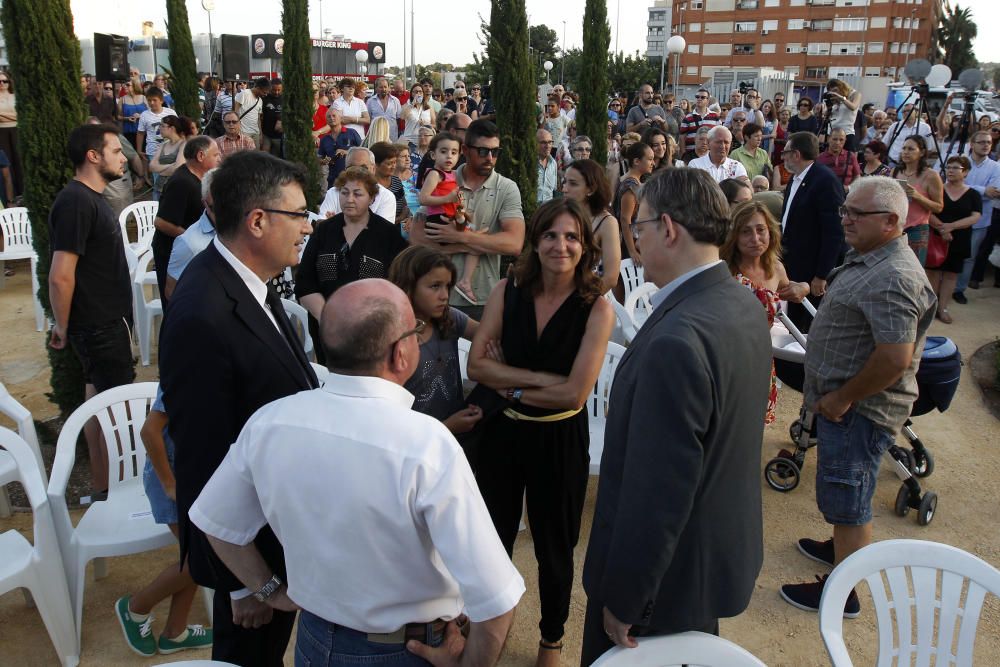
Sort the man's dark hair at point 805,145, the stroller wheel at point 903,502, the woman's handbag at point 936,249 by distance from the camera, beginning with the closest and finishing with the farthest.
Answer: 1. the stroller wheel at point 903,502
2. the man's dark hair at point 805,145
3. the woman's handbag at point 936,249

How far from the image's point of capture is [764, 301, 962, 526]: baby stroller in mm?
3809

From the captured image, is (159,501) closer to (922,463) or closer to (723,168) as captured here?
(922,463)

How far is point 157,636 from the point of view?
3039mm

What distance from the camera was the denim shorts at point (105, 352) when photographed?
12.2ft

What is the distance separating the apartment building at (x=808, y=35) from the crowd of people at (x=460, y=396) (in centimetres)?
7510

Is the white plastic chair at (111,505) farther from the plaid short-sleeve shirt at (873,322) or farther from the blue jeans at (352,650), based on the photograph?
the plaid short-sleeve shirt at (873,322)

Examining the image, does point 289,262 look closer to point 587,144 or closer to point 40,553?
point 40,553

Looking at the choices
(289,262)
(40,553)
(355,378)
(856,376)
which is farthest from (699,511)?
(40,553)

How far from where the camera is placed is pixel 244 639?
6.64 ft

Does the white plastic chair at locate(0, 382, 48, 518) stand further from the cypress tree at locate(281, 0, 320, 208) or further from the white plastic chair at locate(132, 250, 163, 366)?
the cypress tree at locate(281, 0, 320, 208)

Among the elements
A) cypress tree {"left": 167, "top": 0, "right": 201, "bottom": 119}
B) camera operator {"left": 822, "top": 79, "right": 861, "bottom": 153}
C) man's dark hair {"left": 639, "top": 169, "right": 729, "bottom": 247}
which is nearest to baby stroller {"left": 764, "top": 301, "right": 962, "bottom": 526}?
man's dark hair {"left": 639, "top": 169, "right": 729, "bottom": 247}

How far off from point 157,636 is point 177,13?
11.6 m

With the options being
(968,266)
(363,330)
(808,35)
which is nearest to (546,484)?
(363,330)

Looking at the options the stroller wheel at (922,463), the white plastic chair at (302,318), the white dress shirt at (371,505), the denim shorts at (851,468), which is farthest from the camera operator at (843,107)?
the white dress shirt at (371,505)
